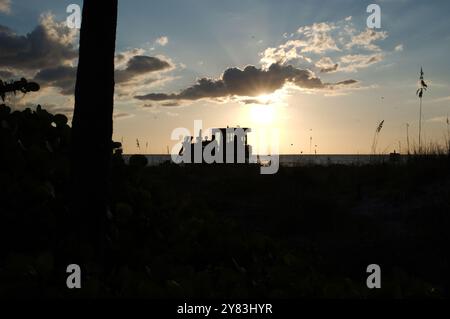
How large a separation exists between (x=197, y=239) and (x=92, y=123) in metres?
1.72

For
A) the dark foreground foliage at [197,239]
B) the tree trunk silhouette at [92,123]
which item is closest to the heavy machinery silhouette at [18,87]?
the dark foreground foliage at [197,239]

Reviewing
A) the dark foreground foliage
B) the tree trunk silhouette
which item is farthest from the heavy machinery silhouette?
the tree trunk silhouette

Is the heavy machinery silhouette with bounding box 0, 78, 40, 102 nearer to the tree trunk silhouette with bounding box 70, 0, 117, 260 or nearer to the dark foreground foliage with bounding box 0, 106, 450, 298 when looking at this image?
the dark foreground foliage with bounding box 0, 106, 450, 298

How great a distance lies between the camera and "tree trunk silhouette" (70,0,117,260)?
423 centimetres

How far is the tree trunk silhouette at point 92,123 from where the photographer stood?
4.23 m

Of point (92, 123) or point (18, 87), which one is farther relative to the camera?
point (18, 87)

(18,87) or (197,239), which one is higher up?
(18,87)

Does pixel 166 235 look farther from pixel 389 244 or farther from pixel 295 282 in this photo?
pixel 389 244

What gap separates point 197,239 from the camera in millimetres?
5305

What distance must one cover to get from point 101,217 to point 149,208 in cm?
98

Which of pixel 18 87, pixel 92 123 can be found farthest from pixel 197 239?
pixel 18 87

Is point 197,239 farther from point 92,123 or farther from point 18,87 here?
point 18,87

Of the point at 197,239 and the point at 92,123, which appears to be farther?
the point at 197,239

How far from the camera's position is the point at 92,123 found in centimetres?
422
